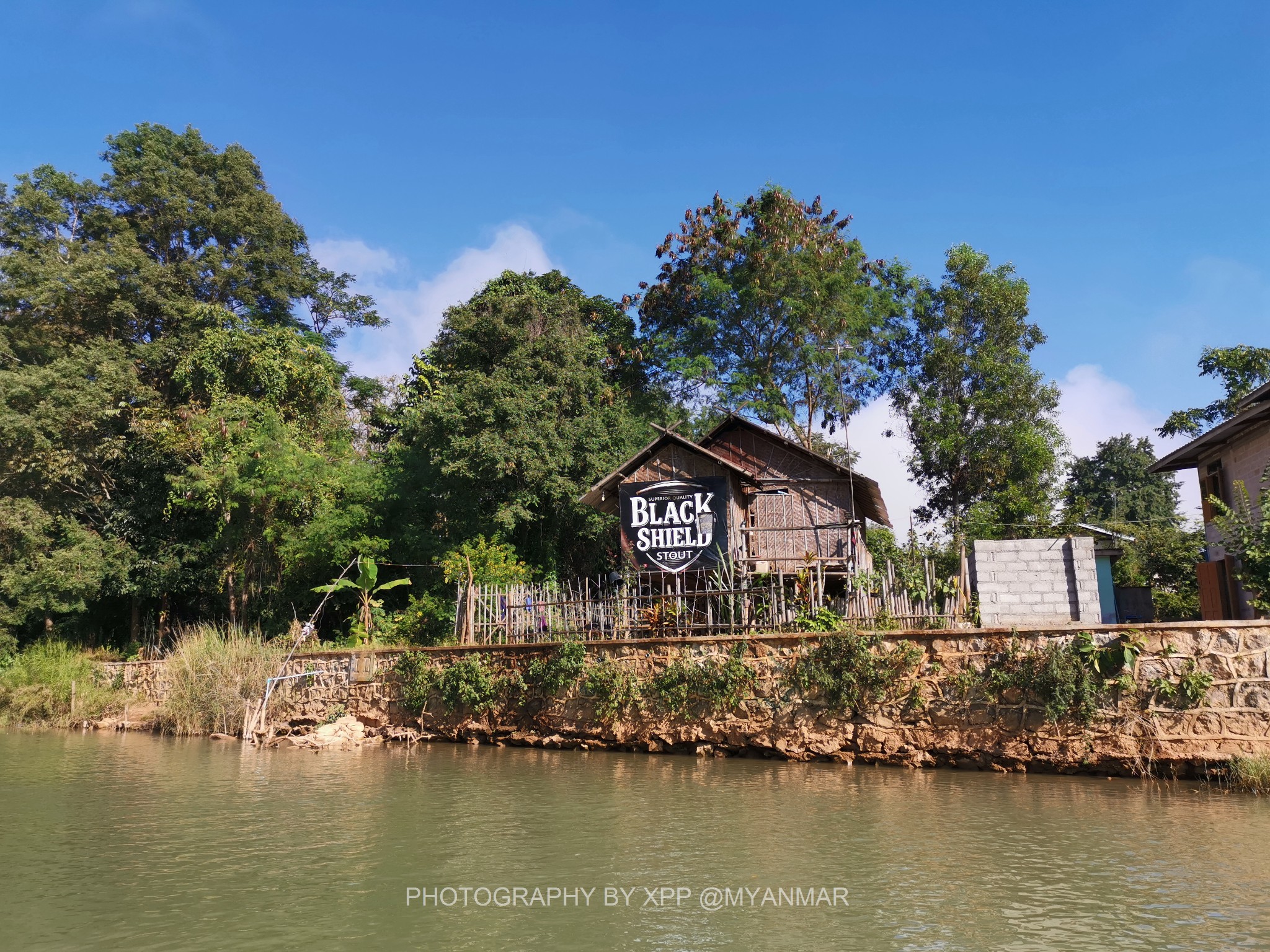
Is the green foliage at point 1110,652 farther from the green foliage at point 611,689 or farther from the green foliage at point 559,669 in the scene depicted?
the green foliage at point 559,669

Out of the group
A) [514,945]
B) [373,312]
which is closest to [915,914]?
[514,945]

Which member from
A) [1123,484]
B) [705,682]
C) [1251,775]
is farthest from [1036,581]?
[1123,484]

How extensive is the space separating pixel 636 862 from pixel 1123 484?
144ft

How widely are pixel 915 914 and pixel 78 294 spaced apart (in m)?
30.6

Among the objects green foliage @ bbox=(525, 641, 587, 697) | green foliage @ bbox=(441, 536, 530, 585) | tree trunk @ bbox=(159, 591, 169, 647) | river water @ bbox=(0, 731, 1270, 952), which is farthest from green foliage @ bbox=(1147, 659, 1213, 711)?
tree trunk @ bbox=(159, 591, 169, 647)

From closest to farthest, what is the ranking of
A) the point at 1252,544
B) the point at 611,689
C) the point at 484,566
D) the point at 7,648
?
the point at 1252,544
the point at 611,689
the point at 484,566
the point at 7,648

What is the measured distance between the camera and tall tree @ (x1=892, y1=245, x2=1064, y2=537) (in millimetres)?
27672

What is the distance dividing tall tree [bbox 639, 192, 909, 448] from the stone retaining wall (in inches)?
530

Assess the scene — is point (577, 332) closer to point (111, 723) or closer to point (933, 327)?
point (933, 327)

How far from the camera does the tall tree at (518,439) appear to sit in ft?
76.5

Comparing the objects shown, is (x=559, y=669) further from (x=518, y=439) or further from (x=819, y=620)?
(x=518, y=439)

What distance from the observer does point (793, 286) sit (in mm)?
27969

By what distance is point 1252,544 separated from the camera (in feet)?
43.4

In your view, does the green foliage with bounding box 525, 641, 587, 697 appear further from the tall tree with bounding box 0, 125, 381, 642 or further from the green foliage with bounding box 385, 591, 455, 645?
the tall tree with bounding box 0, 125, 381, 642
